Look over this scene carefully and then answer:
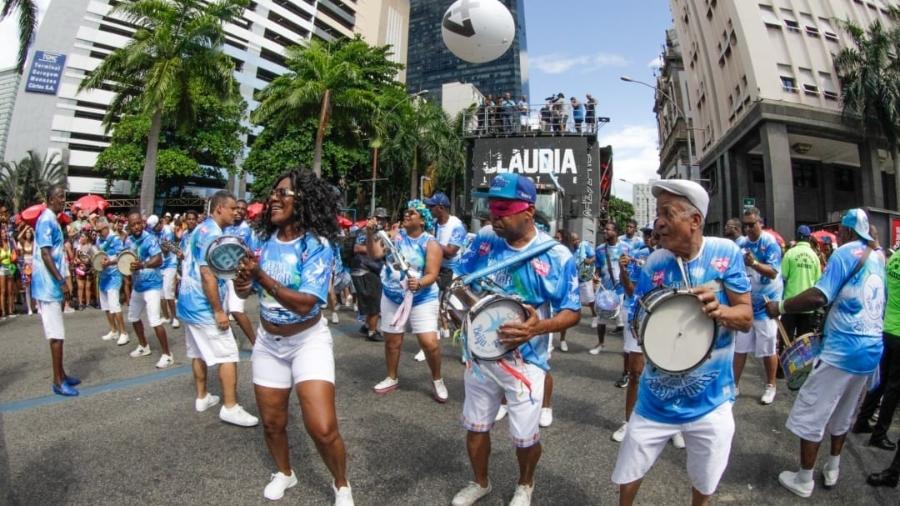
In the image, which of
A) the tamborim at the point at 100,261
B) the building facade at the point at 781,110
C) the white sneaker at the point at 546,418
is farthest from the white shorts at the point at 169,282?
the building facade at the point at 781,110

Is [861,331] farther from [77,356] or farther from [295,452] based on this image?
[77,356]

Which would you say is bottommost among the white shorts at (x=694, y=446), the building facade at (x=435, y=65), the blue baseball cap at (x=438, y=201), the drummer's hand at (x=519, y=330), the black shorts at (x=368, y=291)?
the white shorts at (x=694, y=446)

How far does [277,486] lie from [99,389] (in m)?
3.56

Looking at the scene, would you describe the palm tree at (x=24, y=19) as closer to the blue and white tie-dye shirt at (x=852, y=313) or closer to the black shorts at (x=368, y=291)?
the black shorts at (x=368, y=291)

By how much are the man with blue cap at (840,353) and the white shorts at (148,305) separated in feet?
22.6

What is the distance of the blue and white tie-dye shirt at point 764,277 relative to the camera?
580 cm

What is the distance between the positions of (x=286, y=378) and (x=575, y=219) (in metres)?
11.7

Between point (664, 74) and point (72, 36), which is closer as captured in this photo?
point (72, 36)

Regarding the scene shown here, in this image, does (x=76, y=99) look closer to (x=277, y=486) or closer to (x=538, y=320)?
(x=277, y=486)

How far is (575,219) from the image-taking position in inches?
541

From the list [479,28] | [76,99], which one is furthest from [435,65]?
[479,28]

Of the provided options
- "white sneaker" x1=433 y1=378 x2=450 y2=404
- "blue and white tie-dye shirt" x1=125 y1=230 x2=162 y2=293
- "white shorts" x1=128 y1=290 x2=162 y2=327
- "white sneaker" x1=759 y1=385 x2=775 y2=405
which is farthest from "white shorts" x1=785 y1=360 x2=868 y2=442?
"blue and white tie-dye shirt" x1=125 y1=230 x2=162 y2=293

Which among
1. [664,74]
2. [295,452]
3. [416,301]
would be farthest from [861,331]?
[664,74]

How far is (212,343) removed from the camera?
4684 millimetres
